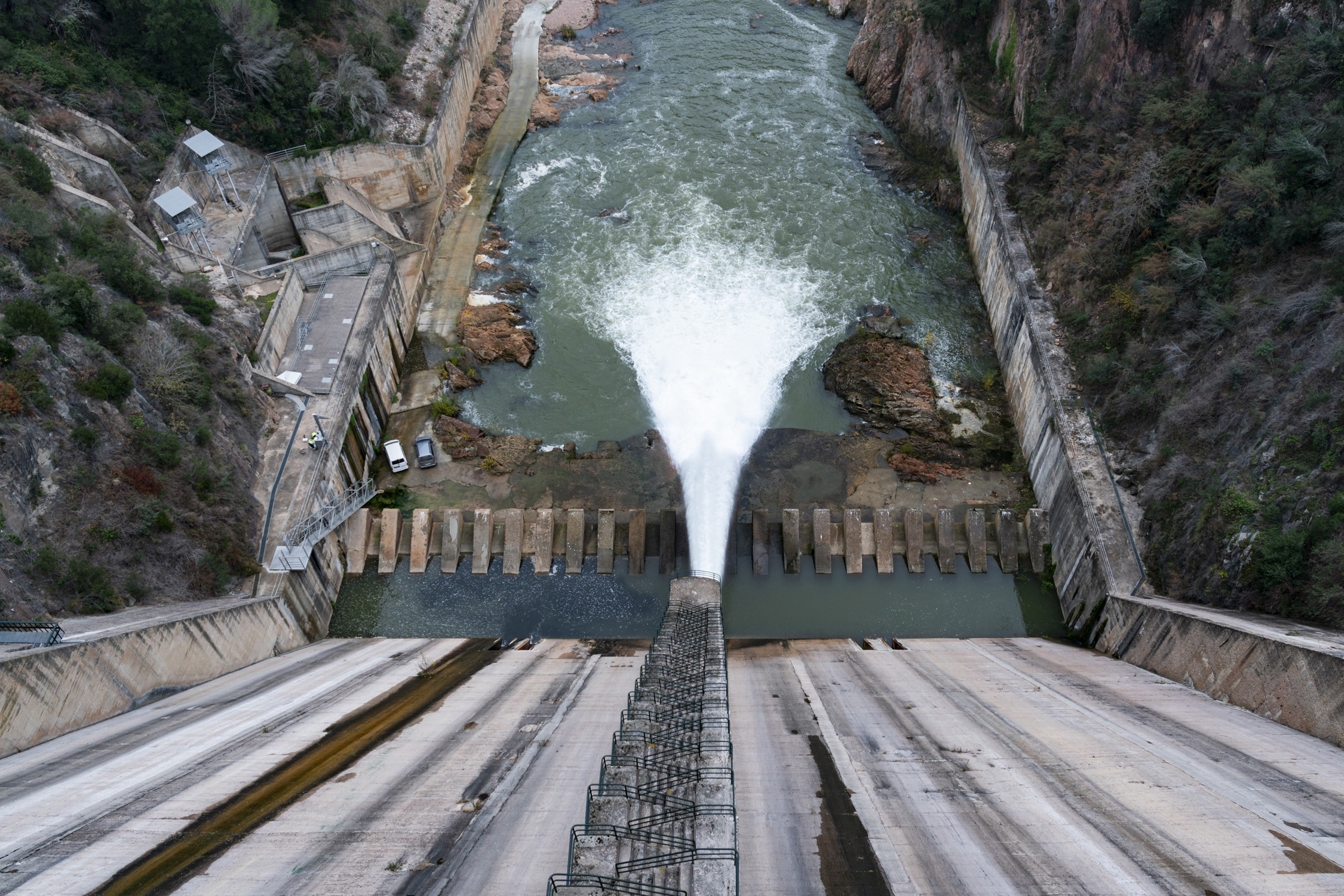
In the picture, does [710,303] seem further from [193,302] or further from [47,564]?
[47,564]

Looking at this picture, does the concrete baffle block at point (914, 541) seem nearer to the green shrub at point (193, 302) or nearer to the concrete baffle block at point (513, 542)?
the concrete baffle block at point (513, 542)

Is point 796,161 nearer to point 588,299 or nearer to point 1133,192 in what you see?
point 588,299

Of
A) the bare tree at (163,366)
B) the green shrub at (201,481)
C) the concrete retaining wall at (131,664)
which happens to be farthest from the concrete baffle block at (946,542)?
the bare tree at (163,366)

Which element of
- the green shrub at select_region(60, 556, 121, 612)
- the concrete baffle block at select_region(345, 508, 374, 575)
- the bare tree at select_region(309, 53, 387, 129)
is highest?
the bare tree at select_region(309, 53, 387, 129)

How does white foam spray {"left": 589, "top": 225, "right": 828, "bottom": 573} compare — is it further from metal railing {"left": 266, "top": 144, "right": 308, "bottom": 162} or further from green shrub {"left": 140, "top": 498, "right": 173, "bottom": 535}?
metal railing {"left": 266, "top": 144, "right": 308, "bottom": 162}

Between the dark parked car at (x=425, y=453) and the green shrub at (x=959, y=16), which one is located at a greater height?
the green shrub at (x=959, y=16)

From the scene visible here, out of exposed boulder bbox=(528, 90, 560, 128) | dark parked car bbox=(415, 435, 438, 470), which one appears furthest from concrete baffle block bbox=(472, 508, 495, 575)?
exposed boulder bbox=(528, 90, 560, 128)
